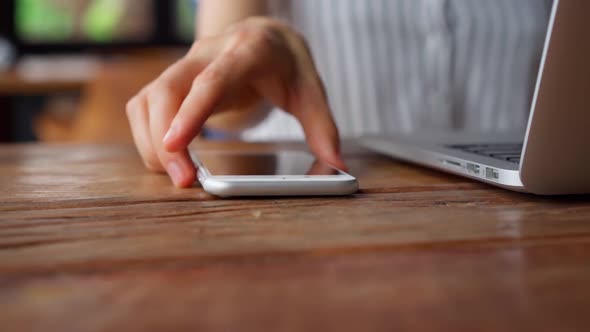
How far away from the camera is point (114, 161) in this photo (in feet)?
1.90

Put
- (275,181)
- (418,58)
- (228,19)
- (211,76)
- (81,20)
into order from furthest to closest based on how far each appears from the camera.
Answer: (81,20)
(418,58)
(228,19)
(211,76)
(275,181)

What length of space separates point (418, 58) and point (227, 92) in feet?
2.48

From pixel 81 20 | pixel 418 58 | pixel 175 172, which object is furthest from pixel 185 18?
pixel 175 172

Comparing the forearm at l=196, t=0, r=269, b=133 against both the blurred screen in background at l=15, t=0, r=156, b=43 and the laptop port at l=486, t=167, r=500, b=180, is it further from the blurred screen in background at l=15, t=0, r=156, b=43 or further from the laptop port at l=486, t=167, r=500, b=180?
the blurred screen in background at l=15, t=0, r=156, b=43

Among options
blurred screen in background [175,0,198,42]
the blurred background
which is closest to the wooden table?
the blurred background

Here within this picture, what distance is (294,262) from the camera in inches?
9.1

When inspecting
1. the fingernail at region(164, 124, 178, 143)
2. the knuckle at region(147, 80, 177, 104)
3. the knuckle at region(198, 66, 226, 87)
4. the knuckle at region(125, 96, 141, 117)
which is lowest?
the knuckle at region(125, 96, 141, 117)

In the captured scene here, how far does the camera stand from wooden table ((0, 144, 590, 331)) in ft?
0.59

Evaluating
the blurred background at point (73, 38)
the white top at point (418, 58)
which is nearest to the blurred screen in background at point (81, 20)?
the blurred background at point (73, 38)

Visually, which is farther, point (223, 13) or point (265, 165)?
point (223, 13)

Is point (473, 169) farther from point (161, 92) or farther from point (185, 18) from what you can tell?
point (185, 18)

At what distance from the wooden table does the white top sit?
797 mm

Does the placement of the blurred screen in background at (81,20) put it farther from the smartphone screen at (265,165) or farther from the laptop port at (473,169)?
the laptop port at (473,169)

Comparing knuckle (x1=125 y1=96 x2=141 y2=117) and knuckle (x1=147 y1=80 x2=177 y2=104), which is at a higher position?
knuckle (x1=147 y1=80 x2=177 y2=104)
